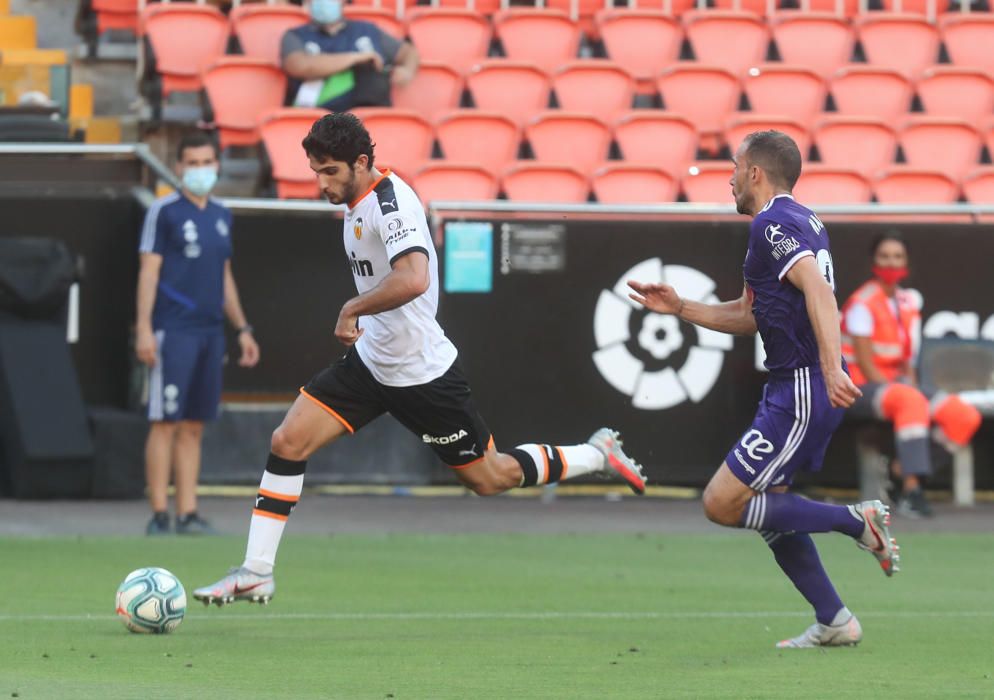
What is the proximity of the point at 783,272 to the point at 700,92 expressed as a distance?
8.78 metres

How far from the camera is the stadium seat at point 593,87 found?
15031 mm

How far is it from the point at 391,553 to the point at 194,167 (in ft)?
8.11

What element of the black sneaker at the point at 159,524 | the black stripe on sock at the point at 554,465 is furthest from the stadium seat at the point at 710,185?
the black stripe on sock at the point at 554,465

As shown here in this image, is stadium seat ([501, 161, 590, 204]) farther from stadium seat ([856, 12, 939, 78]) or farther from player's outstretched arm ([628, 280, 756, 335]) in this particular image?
player's outstretched arm ([628, 280, 756, 335])

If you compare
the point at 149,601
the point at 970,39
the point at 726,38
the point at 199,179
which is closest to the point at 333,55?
the point at 199,179

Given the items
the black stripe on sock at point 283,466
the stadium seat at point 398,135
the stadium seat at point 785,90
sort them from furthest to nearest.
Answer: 1. the stadium seat at point 785,90
2. the stadium seat at point 398,135
3. the black stripe on sock at point 283,466

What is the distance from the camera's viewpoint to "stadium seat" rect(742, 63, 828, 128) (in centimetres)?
1521

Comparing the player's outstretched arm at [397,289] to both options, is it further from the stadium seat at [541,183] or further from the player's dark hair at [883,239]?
the stadium seat at [541,183]

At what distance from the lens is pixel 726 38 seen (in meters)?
15.8

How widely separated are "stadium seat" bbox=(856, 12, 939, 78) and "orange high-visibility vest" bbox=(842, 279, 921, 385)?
13.3ft

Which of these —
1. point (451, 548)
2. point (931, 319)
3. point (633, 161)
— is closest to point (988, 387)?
point (931, 319)

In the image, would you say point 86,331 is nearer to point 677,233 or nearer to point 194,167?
point 194,167

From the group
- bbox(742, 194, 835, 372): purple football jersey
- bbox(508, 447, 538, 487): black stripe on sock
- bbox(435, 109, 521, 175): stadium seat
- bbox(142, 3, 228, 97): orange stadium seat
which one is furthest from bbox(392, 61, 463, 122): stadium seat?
bbox(742, 194, 835, 372): purple football jersey

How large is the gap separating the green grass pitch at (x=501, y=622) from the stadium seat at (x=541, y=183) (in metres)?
3.48
